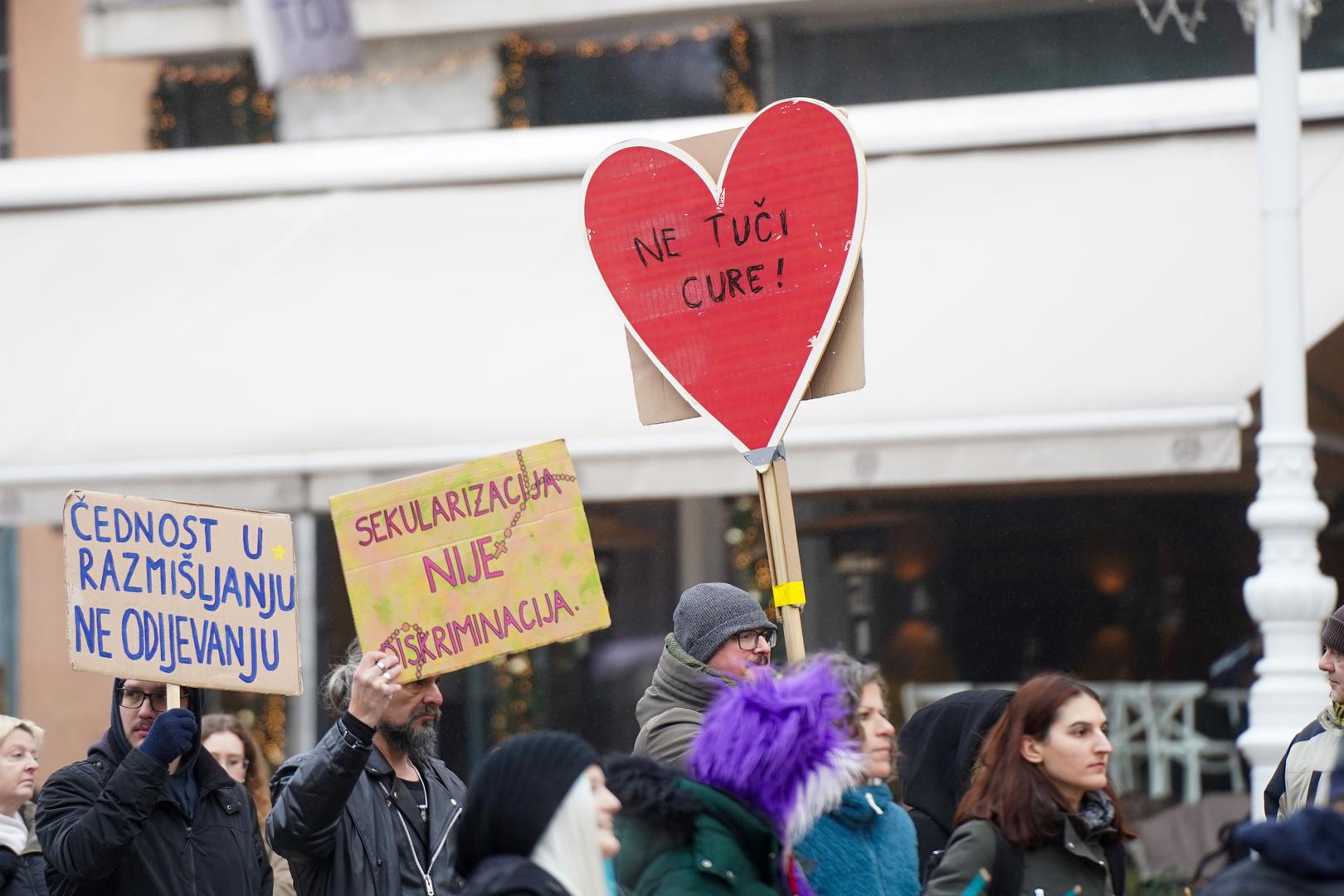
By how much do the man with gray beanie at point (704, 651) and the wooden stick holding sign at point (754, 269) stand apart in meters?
0.11

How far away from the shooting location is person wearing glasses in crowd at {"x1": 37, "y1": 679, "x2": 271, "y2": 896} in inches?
169

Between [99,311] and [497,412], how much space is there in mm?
2247

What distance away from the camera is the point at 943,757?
4.90m

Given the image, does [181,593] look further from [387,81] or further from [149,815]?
[387,81]

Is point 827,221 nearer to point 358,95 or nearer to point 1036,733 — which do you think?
point 1036,733

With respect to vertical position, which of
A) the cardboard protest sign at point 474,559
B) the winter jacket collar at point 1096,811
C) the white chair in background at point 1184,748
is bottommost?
the white chair in background at point 1184,748

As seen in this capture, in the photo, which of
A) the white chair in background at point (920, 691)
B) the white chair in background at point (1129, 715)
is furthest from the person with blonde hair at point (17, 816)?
the white chair in background at point (1129, 715)

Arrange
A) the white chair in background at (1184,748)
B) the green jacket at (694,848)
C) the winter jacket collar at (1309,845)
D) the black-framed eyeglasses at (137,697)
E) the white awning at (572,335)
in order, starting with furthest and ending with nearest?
1. the white chair in background at (1184,748)
2. the white awning at (572,335)
3. the black-framed eyeglasses at (137,697)
4. the green jacket at (694,848)
5. the winter jacket collar at (1309,845)

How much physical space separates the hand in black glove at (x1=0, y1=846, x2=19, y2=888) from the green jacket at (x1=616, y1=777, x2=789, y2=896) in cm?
161

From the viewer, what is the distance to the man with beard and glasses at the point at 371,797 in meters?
3.98

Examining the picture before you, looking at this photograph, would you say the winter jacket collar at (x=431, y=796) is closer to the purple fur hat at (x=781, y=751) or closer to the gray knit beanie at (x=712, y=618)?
the gray knit beanie at (x=712, y=618)

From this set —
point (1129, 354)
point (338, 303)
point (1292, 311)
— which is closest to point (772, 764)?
point (1292, 311)

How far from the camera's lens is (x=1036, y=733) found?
399 cm

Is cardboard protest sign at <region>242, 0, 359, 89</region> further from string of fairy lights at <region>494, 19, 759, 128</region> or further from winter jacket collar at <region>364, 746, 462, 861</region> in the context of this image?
winter jacket collar at <region>364, 746, 462, 861</region>
